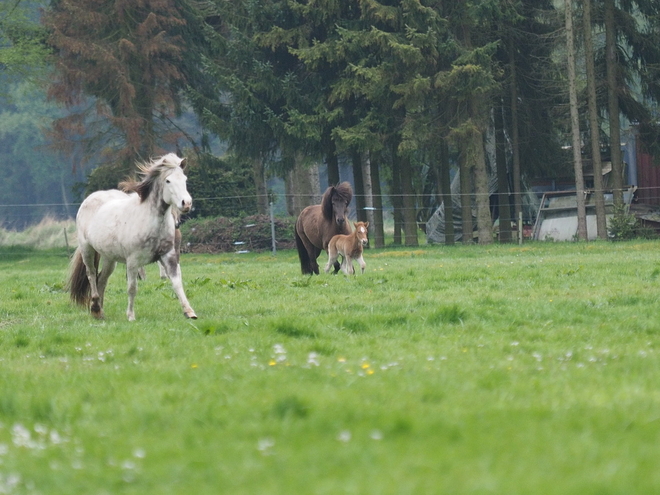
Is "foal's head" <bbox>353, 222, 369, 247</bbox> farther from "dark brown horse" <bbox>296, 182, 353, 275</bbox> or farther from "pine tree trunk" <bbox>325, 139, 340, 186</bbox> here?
"pine tree trunk" <bbox>325, 139, 340, 186</bbox>

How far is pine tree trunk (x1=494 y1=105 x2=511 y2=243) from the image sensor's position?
36906 mm

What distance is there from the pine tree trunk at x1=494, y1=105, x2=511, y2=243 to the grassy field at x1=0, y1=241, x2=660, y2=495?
1015 inches

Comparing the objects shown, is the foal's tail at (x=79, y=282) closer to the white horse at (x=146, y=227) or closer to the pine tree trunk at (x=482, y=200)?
the white horse at (x=146, y=227)

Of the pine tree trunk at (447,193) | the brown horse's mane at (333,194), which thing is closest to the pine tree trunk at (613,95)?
the pine tree trunk at (447,193)

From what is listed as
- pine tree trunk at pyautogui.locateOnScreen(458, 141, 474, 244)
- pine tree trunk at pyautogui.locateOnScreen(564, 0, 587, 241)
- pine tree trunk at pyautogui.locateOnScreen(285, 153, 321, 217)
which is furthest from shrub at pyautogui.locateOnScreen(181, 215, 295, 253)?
pine tree trunk at pyautogui.locateOnScreen(564, 0, 587, 241)

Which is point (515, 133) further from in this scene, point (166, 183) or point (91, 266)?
point (166, 183)

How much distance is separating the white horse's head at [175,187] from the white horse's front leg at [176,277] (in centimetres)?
67

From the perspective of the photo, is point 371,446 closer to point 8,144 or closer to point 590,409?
point 590,409

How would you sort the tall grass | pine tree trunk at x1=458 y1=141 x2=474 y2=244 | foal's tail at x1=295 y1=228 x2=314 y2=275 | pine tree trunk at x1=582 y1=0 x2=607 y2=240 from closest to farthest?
foal's tail at x1=295 y1=228 x2=314 y2=275 < pine tree trunk at x1=582 y1=0 x2=607 y2=240 < pine tree trunk at x1=458 y1=141 x2=474 y2=244 < the tall grass

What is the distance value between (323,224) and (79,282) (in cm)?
682

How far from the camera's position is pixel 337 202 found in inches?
725

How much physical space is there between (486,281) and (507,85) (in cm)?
2416

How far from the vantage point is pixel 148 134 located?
37000 mm

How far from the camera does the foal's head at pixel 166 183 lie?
10969 mm
